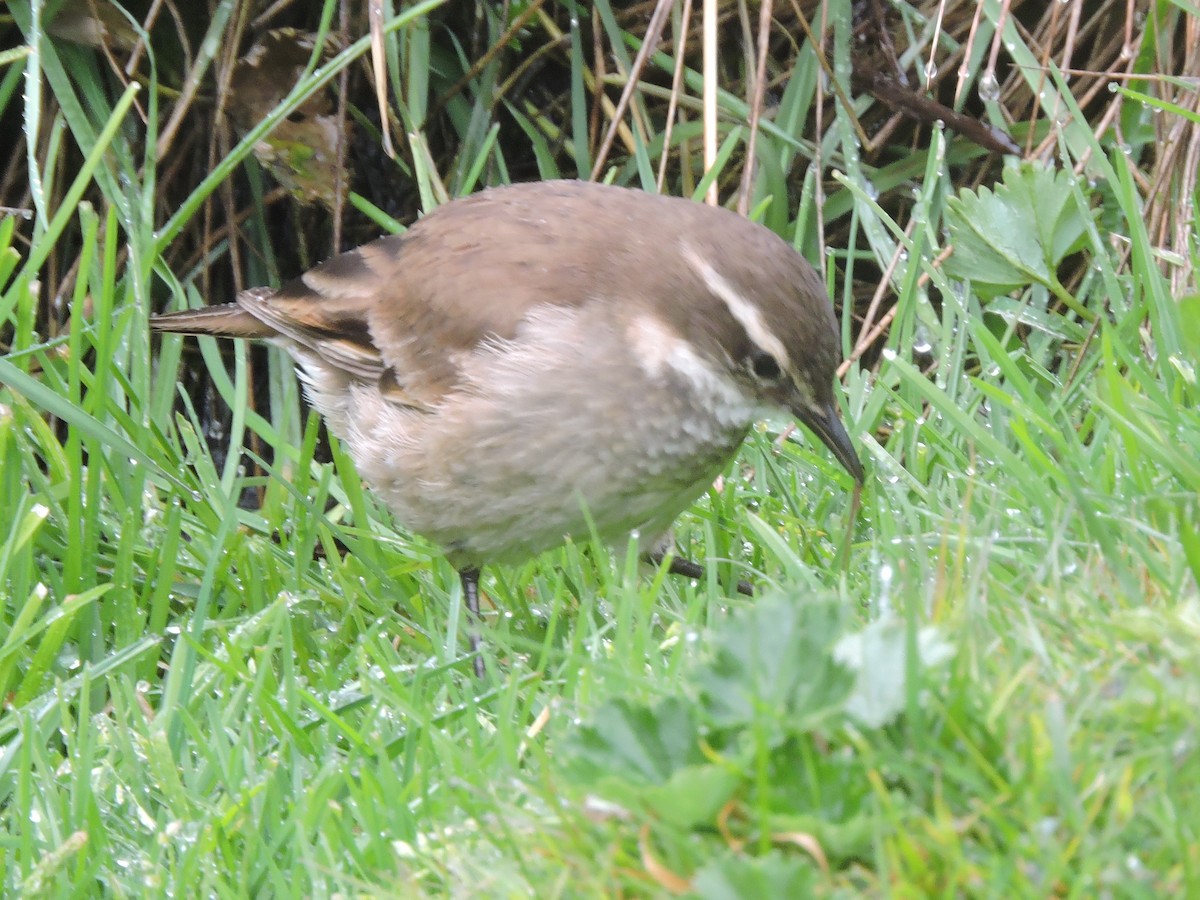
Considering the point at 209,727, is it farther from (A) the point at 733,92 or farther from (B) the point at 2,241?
(A) the point at 733,92

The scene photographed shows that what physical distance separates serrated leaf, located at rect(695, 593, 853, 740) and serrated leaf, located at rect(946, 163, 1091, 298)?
3039 mm

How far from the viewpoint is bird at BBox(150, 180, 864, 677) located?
3.94 meters

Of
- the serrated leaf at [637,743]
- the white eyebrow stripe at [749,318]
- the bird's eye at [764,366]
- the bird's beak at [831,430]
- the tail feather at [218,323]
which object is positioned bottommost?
the tail feather at [218,323]

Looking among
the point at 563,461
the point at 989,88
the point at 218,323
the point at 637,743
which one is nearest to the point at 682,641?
the point at 637,743

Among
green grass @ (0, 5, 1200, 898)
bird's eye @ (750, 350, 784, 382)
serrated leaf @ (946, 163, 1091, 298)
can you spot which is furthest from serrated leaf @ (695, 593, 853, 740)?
serrated leaf @ (946, 163, 1091, 298)

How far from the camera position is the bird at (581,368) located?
3.94 metres

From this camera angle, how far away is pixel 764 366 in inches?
156

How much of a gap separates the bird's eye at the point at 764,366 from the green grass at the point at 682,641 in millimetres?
382

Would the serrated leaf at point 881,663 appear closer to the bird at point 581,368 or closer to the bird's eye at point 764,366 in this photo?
the bird at point 581,368


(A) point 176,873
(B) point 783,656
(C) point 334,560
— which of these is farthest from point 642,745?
(C) point 334,560

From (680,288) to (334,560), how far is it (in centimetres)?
129

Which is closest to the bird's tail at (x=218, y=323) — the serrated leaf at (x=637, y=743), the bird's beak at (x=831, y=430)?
the bird's beak at (x=831, y=430)

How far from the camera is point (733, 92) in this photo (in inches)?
256

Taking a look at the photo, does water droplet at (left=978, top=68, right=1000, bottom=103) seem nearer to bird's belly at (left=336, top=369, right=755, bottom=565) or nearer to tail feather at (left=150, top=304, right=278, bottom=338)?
bird's belly at (left=336, top=369, right=755, bottom=565)
